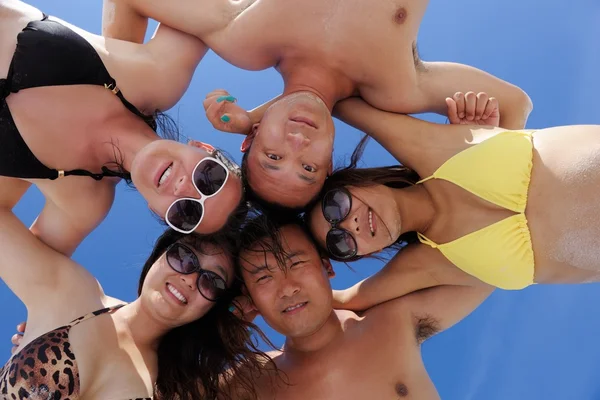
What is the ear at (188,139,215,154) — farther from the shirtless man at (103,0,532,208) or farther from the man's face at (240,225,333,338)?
the man's face at (240,225,333,338)

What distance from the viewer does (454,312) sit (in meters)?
1.98

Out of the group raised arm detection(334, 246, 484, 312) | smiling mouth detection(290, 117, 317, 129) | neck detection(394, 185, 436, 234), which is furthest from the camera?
raised arm detection(334, 246, 484, 312)

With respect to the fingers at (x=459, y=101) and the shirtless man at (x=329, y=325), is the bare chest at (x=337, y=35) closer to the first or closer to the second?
the fingers at (x=459, y=101)

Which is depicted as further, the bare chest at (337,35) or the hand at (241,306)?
the hand at (241,306)

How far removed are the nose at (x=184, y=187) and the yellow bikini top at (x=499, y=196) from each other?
850mm

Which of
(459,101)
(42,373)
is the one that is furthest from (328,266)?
(42,373)

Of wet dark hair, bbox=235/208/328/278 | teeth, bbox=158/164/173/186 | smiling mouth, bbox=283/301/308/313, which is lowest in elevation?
smiling mouth, bbox=283/301/308/313

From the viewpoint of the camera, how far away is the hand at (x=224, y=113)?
5.63 feet

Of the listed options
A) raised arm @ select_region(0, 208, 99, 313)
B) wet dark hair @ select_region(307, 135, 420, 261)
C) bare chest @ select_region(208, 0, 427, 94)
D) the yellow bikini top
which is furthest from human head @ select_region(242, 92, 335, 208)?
raised arm @ select_region(0, 208, 99, 313)

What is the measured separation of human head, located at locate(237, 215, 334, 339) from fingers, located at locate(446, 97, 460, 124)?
2.26 feet

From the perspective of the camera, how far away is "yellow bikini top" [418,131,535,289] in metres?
1.65

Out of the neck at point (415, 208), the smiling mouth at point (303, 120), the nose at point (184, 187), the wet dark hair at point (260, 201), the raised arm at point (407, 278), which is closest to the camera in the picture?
the nose at point (184, 187)

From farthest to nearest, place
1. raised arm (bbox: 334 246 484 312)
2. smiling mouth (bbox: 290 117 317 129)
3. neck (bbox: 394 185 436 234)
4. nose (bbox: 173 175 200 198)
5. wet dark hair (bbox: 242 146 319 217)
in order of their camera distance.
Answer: raised arm (bbox: 334 246 484 312) < neck (bbox: 394 185 436 234) < wet dark hair (bbox: 242 146 319 217) < smiling mouth (bbox: 290 117 317 129) < nose (bbox: 173 175 200 198)

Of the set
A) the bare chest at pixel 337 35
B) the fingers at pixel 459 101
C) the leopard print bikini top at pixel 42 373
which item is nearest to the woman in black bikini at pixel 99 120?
the bare chest at pixel 337 35
